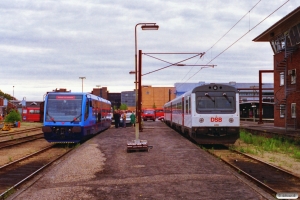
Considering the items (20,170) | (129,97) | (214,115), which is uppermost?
(129,97)

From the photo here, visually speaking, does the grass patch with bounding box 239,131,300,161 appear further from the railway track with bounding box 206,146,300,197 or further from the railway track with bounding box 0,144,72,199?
the railway track with bounding box 0,144,72,199

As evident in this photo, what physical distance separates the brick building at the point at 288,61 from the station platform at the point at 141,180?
63.5ft

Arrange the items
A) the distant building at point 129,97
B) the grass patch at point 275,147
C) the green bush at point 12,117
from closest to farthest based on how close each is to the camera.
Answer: the grass patch at point 275,147 < the green bush at point 12,117 < the distant building at point 129,97

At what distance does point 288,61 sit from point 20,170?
27.3 m

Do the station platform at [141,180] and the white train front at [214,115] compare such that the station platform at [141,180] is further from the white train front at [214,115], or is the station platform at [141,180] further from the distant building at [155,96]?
the distant building at [155,96]

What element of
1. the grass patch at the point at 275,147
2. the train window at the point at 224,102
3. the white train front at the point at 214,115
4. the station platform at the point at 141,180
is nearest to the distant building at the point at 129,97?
the grass patch at the point at 275,147

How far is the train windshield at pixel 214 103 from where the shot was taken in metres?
19.8

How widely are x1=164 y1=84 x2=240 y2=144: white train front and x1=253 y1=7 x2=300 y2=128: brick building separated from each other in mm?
12643

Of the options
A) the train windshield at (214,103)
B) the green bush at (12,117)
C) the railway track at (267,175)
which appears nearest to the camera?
the railway track at (267,175)

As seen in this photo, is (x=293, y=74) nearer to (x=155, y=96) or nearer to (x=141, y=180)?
(x=141, y=180)

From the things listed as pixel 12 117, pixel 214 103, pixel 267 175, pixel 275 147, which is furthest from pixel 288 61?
pixel 12 117

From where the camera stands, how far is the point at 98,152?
17297mm

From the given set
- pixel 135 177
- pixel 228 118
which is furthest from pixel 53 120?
pixel 135 177

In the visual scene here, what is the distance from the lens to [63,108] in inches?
848
